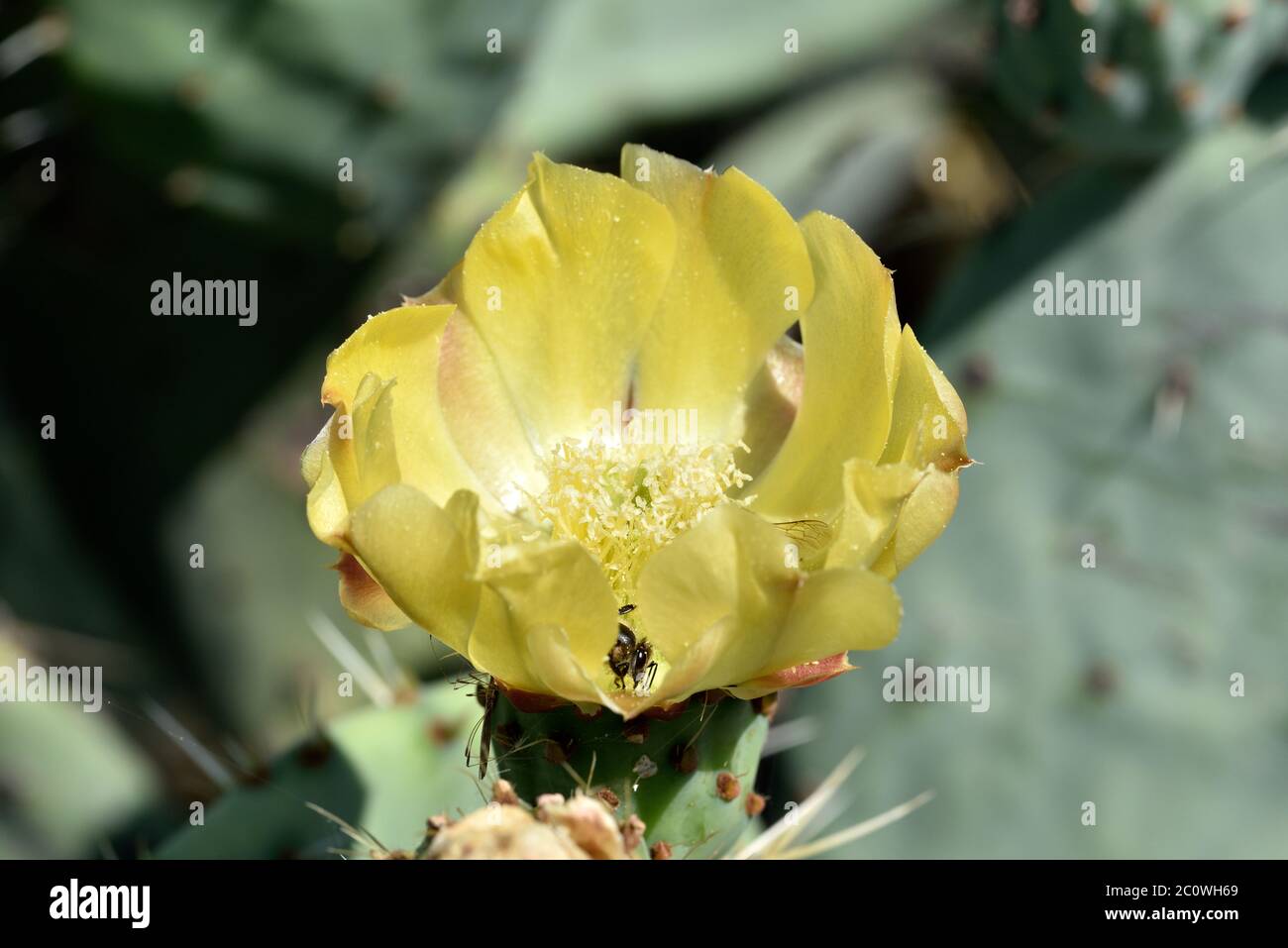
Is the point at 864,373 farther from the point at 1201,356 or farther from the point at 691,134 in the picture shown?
the point at 691,134

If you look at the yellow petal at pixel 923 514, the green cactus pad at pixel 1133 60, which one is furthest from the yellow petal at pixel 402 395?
the green cactus pad at pixel 1133 60

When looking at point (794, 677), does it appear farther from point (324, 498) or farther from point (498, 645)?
point (324, 498)

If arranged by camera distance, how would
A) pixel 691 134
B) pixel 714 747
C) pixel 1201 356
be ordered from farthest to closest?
pixel 691 134
pixel 1201 356
pixel 714 747

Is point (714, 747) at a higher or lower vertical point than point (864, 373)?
lower

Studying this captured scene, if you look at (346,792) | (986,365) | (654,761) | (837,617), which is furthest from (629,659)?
(986,365)
